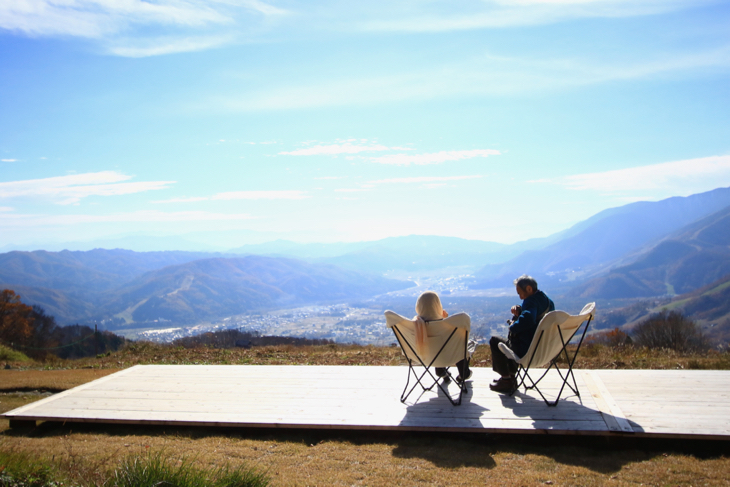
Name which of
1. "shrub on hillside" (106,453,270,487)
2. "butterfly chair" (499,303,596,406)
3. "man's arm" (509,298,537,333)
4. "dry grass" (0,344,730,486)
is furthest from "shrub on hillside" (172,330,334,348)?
"shrub on hillside" (106,453,270,487)

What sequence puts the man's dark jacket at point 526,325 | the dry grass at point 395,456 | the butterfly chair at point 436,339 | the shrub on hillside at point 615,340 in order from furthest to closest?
the shrub on hillside at point 615,340 → the man's dark jacket at point 526,325 → the butterfly chair at point 436,339 → the dry grass at point 395,456

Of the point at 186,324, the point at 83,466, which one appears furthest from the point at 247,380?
the point at 186,324

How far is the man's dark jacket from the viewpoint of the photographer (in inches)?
213

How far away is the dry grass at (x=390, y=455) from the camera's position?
3.78m

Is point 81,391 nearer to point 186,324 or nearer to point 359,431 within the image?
point 359,431

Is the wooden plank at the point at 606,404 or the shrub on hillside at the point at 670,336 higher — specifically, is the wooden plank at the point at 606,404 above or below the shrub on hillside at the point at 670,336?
above

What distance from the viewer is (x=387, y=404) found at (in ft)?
17.9

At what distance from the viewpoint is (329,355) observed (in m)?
10.3

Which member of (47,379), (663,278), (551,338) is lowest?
(663,278)

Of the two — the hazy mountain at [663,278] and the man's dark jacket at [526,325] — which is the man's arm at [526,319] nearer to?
the man's dark jacket at [526,325]

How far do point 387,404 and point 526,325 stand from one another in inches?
67.8

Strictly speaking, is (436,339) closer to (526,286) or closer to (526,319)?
(526,319)

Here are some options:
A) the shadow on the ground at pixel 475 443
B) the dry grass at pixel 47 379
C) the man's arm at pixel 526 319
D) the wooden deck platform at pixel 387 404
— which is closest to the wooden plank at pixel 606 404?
the wooden deck platform at pixel 387 404

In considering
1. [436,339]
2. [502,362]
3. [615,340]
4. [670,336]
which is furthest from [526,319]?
[670,336]
